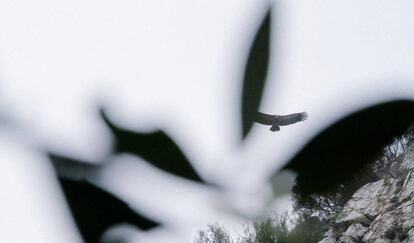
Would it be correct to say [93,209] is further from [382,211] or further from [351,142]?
[382,211]

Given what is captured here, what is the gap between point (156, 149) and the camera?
0.14 metres

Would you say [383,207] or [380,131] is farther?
[383,207]

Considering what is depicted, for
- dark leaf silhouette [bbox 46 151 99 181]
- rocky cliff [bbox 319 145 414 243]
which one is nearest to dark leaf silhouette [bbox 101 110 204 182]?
dark leaf silhouette [bbox 46 151 99 181]

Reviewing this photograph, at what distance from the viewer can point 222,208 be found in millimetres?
157

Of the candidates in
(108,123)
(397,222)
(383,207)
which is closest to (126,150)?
(108,123)

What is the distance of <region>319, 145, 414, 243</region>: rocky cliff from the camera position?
0.29 m

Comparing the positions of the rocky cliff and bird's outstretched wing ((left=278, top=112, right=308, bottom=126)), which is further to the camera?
the rocky cliff

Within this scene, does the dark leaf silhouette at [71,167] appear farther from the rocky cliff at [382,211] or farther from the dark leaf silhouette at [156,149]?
the rocky cliff at [382,211]

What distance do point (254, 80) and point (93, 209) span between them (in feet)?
0.21

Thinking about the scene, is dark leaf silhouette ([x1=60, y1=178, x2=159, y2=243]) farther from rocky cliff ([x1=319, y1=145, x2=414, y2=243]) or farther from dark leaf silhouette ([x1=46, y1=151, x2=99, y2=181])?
rocky cliff ([x1=319, y1=145, x2=414, y2=243])

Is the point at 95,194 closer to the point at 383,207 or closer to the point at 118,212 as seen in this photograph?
the point at 118,212

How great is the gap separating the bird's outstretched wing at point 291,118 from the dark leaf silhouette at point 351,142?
0.05 feet

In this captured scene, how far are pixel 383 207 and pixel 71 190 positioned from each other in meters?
0.37

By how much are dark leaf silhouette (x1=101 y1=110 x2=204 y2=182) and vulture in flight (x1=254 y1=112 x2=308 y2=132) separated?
29mm
